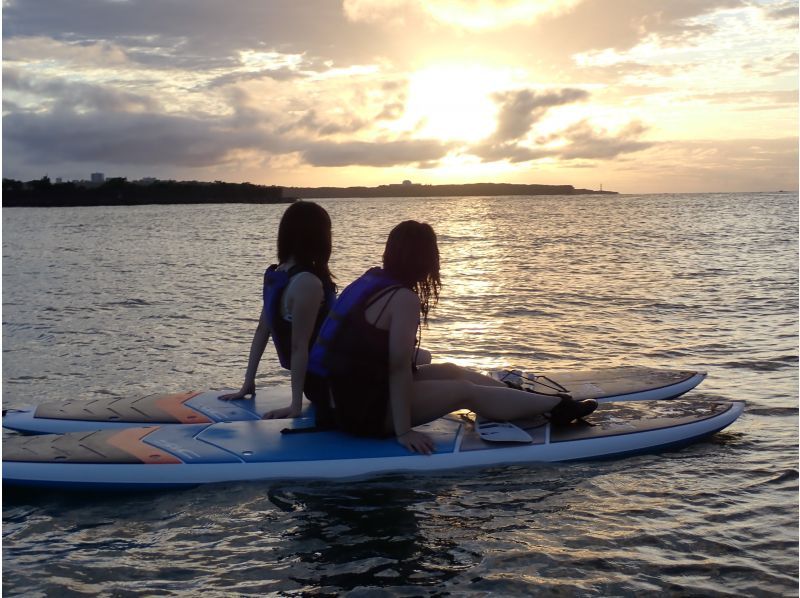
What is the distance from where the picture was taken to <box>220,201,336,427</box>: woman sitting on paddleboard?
6398 mm

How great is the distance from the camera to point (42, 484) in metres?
5.93

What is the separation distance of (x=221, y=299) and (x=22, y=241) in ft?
92.2

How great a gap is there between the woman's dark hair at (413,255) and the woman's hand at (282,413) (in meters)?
1.81

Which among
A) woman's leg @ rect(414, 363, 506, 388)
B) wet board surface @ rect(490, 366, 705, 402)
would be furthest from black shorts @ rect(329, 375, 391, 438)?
wet board surface @ rect(490, 366, 705, 402)

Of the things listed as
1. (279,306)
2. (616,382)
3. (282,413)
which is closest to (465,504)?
(282,413)

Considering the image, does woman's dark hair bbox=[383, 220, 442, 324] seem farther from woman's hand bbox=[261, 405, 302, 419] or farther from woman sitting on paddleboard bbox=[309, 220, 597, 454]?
woman's hand bbox=[261, 405, 302, 419]

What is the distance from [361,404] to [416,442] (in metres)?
0.51

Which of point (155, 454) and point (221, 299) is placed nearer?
point (155, 454)

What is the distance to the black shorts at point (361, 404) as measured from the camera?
5.88 meters

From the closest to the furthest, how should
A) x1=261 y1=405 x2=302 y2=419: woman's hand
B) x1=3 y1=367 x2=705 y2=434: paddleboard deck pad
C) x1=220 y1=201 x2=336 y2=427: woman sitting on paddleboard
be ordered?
x1=220 y1=201 x2=336 y2=427: woman sitting on paddleboard → x1=261 y1=405 x2=302 y2=419: woman's hand → x1=3 y1=367 x2=705 y2=434: paddleboard deck pad

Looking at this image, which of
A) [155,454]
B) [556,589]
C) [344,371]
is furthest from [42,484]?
[556,589]

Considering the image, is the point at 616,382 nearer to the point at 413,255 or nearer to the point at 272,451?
the point at 413,255

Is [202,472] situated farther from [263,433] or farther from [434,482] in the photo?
[434,482]

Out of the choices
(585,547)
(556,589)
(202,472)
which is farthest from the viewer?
(202,472)
